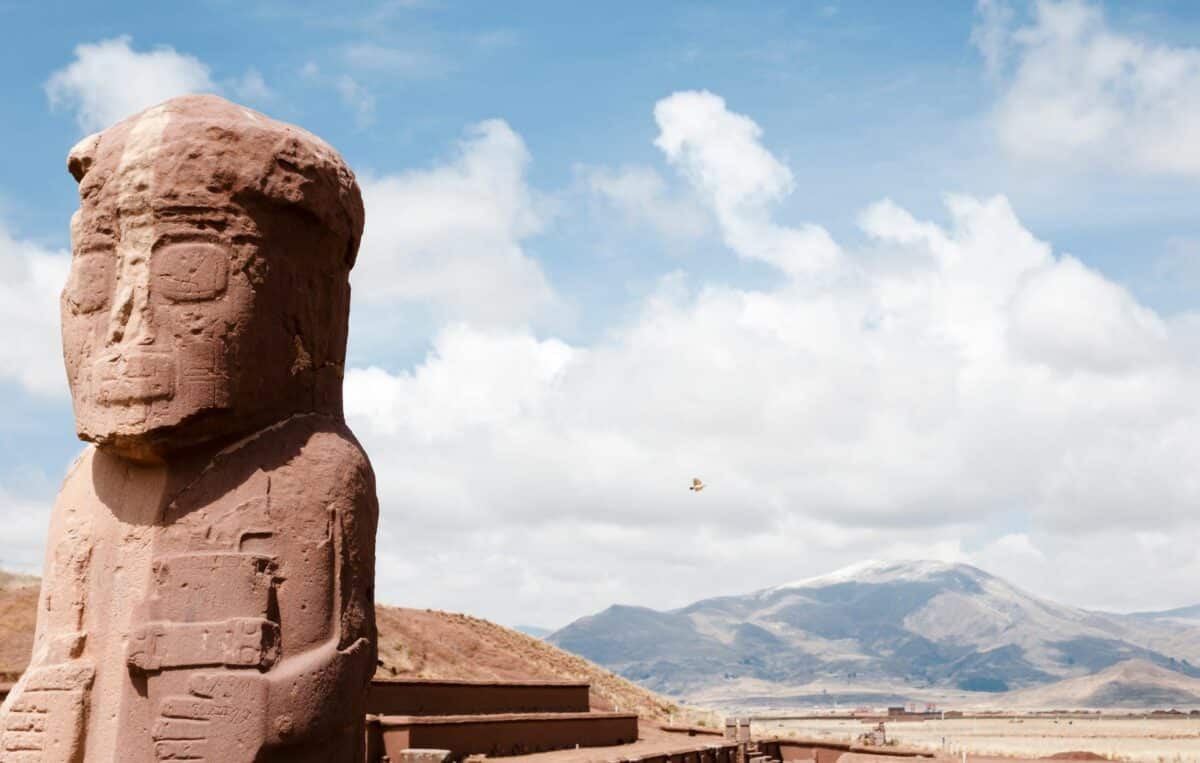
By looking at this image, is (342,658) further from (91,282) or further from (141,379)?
(91,282)

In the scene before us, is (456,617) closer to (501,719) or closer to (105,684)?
(501,719)

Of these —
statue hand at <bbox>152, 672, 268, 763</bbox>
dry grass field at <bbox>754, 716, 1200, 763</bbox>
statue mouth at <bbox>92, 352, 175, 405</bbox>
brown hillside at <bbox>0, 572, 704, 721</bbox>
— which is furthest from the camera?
dry grass field at <bbox>754, 716, 1200, 763</bbox>

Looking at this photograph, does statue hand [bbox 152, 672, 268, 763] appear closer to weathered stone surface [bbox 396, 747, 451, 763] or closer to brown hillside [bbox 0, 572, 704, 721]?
weathered stone surface [bbox 396, 747, 451, 763]

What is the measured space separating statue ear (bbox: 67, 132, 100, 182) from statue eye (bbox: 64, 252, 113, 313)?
520 millimetres

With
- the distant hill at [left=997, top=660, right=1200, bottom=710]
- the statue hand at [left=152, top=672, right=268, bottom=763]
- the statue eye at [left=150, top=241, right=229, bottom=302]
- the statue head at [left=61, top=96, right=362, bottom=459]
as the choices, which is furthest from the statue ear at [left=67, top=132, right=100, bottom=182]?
the distant hill at [left=997, top=660, right=1200, bottom=710]

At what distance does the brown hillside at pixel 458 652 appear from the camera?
86.3ft

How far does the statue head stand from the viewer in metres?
5.64

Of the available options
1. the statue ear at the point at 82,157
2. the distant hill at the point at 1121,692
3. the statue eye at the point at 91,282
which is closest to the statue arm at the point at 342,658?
the statue eye at the point at 91,282

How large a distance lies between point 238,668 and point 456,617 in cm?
3402

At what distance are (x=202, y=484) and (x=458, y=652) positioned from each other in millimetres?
29435

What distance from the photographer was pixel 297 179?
5891 mm

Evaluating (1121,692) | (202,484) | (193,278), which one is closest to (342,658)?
(202,484)

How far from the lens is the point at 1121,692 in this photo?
134m

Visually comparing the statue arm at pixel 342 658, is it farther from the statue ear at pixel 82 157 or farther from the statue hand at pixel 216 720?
the statue ear at pixel 82 157
